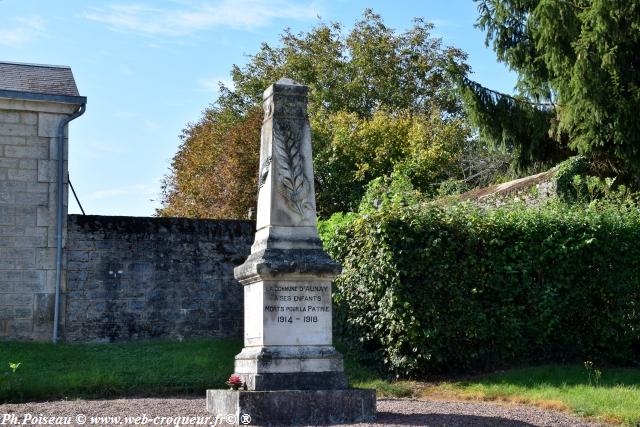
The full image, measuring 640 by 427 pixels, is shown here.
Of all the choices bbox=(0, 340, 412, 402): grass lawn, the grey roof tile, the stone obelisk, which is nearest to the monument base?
the stone obelisk

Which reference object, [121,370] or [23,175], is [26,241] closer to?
[23,175]

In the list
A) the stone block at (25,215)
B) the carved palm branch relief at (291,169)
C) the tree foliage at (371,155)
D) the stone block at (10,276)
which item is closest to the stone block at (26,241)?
the stone block at (25,215)

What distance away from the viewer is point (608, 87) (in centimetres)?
1695

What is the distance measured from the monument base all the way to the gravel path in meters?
0.27

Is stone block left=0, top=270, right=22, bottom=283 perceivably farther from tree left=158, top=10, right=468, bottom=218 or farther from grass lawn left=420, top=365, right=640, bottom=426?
tree left=158, top=10, right=468, bottom=218

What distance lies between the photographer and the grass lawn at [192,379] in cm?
1180

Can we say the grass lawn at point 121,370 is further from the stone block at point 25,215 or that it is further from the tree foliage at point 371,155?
the tree foliage at point 371,155

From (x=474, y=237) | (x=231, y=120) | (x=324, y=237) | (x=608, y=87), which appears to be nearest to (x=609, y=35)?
(x=608, y=87)

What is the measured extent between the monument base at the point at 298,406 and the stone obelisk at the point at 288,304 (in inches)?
0.4

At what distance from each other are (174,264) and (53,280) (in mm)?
2280

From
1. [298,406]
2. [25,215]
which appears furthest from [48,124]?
[298,406]

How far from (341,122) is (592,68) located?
1451 centimetres

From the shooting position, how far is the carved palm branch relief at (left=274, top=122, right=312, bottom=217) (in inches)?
405

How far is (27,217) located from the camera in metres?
16.6
